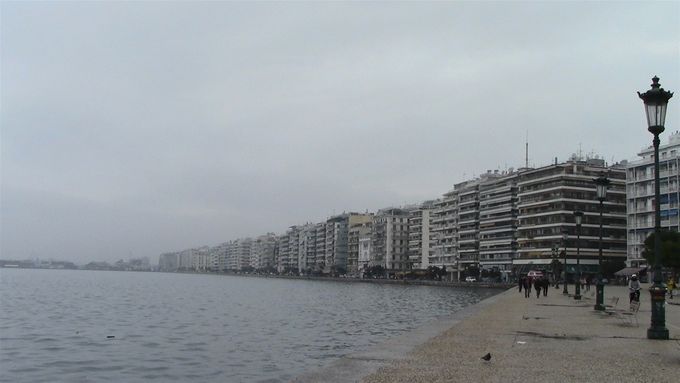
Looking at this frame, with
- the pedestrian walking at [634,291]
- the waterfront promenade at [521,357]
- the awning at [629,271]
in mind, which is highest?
the pedestrian walking at [634,291]

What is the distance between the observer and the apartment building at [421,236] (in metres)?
168

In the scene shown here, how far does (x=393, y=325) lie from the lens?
32500 millimetres

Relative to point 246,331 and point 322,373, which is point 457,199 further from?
point 322,373

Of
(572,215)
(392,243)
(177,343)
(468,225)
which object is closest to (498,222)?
(468,225)

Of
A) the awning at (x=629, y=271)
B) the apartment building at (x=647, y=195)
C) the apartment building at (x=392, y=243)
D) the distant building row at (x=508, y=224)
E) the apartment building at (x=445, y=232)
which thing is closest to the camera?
the awning at (x=629, y=271)

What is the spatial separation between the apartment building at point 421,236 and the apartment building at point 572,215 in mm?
48658

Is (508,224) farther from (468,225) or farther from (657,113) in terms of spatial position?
(657,113)

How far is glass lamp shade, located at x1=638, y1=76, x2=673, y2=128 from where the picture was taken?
47.6 ft

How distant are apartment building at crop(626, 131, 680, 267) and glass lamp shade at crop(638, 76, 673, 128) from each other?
86819mm

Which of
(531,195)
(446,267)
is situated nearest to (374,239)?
(446,267)

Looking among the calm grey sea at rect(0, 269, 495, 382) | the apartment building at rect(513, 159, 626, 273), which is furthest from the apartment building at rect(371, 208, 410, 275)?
the calm grey sea at rect(0, 269, 495, 382)

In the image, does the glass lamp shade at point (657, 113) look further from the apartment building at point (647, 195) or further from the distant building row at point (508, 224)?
the apartment building at point (647, 195)

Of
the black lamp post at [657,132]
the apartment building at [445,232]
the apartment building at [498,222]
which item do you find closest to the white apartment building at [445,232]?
the apartment building at [445,232]

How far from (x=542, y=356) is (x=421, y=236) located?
162 metres
